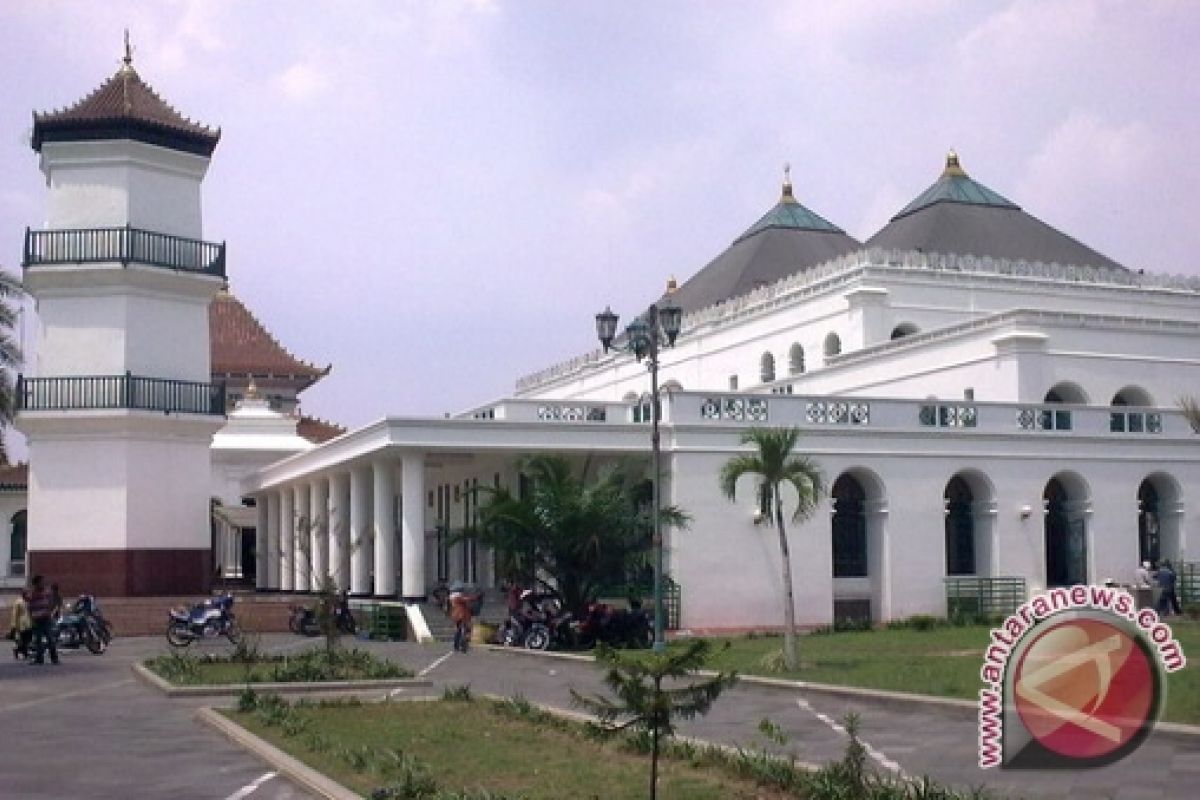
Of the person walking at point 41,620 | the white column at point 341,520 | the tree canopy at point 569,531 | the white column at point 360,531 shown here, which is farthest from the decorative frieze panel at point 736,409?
the person walking at point 41,620

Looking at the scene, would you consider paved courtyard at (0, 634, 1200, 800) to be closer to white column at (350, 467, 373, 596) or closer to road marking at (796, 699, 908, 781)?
road marking at (796, 699, 908, 781)

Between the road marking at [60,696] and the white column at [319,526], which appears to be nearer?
the road marking at [60,696]

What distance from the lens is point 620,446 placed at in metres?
31.1

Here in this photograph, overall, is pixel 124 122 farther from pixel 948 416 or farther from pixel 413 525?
pixel 948 416

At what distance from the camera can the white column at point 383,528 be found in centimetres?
3173

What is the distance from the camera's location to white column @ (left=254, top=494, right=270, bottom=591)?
47.8 metres

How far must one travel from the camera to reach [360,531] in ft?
114

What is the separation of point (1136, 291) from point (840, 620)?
20.0 meters

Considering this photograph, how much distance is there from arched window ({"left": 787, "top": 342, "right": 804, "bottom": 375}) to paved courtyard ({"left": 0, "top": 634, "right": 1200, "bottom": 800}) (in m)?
25.3

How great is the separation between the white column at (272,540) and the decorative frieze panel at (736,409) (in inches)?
785

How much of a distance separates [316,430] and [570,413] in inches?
958

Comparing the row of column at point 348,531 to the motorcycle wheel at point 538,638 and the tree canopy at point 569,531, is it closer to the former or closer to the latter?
the tree canopy at point 569,531

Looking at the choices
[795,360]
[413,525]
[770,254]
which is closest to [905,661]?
[413,525]

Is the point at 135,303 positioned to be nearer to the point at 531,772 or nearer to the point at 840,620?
the point at 840,620
